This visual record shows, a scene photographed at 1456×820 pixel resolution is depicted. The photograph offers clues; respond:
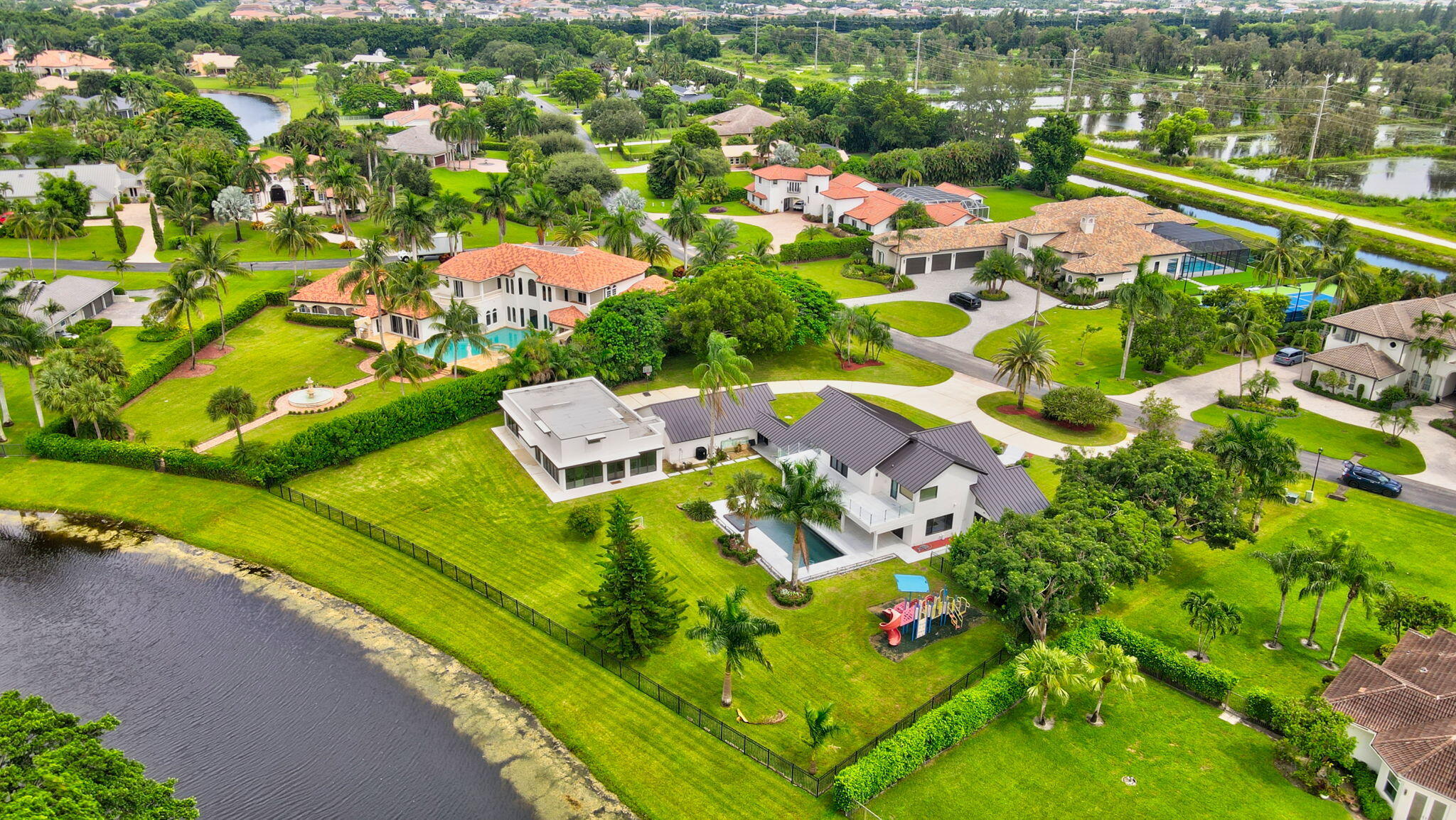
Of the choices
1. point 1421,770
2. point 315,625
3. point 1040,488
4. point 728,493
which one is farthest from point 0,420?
point 1421,770

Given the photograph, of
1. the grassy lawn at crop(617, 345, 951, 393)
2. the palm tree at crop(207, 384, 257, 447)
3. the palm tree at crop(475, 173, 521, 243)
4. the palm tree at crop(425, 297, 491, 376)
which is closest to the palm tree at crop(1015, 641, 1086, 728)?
the grassy lawn at crop(617, 345, 951, 393)

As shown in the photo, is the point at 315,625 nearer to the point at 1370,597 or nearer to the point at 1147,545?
the point at 1147,545

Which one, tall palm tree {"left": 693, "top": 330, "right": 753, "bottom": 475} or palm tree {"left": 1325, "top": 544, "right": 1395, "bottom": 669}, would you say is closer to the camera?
palm tree {"left": 1325, "top": 544, "right": 1395, "bottom": 669}

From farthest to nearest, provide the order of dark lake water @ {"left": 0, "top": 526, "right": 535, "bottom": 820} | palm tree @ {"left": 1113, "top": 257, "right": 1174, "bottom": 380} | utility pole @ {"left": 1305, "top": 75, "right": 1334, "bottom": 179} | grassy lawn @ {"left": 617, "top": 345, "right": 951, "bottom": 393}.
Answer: utility pole @ {"left": 1305, "top": 75, "right": 1334, "bottom": 179} < grassy lawn @ {"left": 617, "top": 345, "right": 951, "bottom": 393} < palm tree @ {"left": 1113, "top": 257, "right": 1174, "bottom": 380} < dark lake water @ {"left": 0, "top": 526, "right": 535, "bottom": 820}

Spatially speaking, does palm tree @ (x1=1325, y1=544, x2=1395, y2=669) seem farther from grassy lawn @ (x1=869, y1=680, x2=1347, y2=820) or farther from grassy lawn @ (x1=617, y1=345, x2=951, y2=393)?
grassy lawn @ (x1=617, y1=345, x2=951, y2=393)

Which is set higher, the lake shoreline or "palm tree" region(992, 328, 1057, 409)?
"palm tree" region(992, 328, 1057, 409)

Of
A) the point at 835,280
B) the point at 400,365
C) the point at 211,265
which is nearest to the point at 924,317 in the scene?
the point at 835,280
